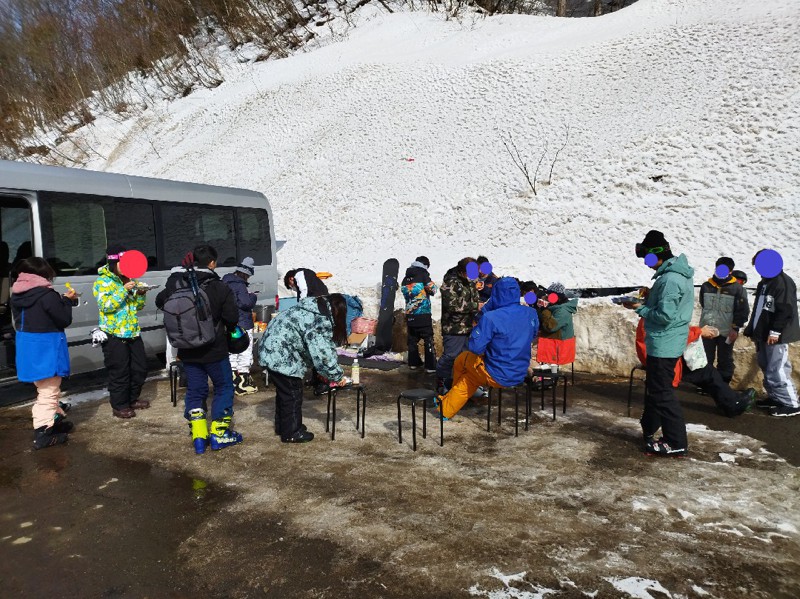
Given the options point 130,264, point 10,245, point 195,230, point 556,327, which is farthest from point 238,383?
point 556,327

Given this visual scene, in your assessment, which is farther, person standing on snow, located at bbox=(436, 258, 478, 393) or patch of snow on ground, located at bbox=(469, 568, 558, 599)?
person standing on snow, located at bbox=(436, 258, 478, 393)

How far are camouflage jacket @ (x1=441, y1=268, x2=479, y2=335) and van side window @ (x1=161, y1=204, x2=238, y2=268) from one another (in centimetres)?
437

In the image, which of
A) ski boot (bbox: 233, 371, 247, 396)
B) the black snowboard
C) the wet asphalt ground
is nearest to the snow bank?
the black snowboard

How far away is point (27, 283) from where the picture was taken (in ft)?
17.6

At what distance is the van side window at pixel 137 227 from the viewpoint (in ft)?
26.7

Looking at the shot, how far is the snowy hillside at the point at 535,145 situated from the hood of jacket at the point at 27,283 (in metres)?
6.62

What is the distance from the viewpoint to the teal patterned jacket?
523 centimetres

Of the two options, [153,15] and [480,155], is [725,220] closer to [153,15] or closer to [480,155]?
[480,155]

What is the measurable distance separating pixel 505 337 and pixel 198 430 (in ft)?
10.1

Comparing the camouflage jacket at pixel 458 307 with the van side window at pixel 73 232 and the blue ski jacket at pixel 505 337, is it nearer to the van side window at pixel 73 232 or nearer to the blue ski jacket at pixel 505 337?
the blue ski jacket at pixel 505 337

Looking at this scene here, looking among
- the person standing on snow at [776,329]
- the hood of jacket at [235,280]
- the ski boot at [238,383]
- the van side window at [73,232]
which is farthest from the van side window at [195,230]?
the person standing on snow at [776,329]

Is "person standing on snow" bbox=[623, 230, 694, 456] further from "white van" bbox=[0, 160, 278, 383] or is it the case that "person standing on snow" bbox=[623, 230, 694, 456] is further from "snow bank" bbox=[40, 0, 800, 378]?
"white van" bbox=[0, 160, 278, 383]

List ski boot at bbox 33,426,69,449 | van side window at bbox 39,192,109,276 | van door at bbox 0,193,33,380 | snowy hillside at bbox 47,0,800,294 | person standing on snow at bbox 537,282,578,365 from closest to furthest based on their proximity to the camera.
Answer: ski boot at bbox 33,426,69,449, van door at bbox 0,193,33,380, van side window at bbox 39,192,109,276, person standing on snow at bbox 537,282,578,365, snowy hillside at bbox 47,0,800,294

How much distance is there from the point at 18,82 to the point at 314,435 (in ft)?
138
